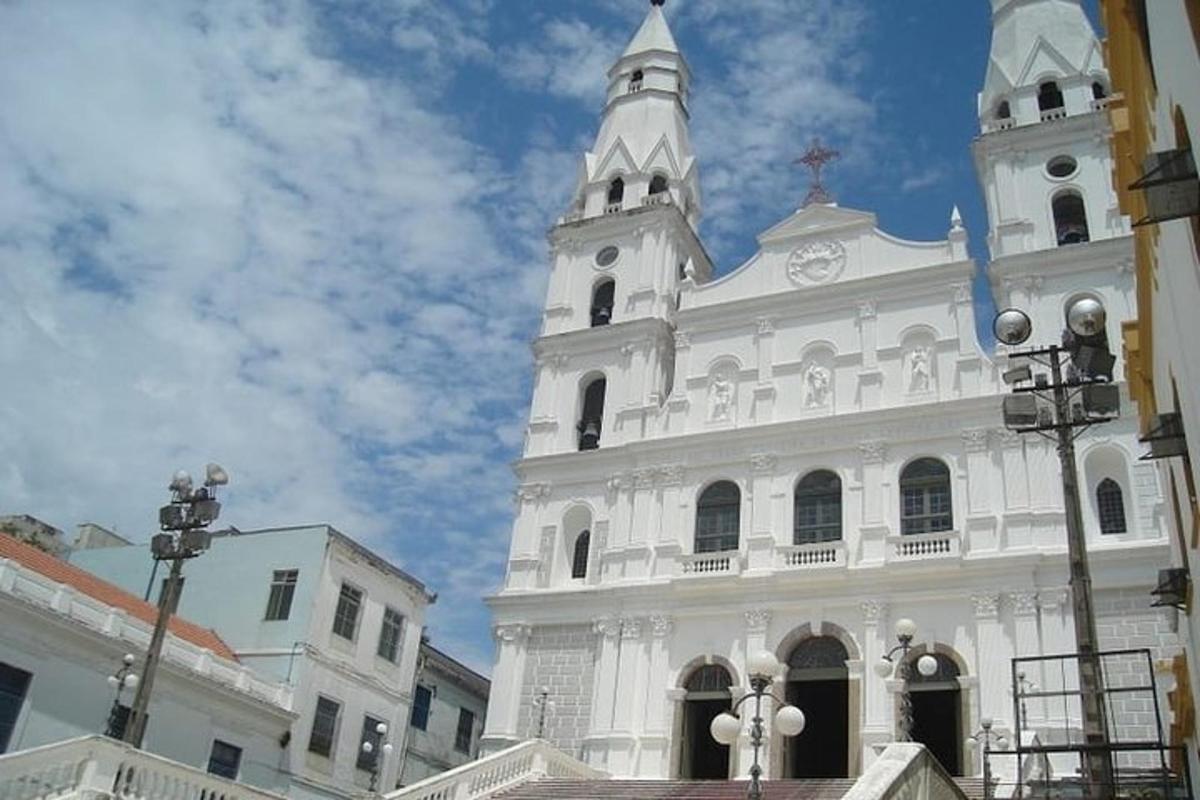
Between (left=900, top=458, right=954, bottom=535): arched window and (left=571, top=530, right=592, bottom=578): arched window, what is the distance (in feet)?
28.4

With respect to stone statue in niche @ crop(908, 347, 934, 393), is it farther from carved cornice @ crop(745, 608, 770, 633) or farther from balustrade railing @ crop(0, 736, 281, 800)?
balustrade railing @ crop(0, 736, 281, 800)

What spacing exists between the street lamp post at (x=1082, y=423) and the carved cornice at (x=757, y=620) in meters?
13.7

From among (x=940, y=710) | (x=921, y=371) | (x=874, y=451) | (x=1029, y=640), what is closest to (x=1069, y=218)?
(x=921, y=371)

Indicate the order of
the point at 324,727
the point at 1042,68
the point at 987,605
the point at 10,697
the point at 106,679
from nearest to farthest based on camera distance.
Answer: the point at 10,697 < the point at 987,605 < the point at 106,679 < the point at 324,727 < the point at 1042,68

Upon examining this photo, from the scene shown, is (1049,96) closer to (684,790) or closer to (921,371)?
(921,371)

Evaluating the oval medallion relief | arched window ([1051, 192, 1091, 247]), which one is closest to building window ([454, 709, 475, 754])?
the oval medallion relief

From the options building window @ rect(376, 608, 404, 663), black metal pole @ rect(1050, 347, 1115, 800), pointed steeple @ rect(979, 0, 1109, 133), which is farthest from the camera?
building window @ rect(376, 608, 404, 663)

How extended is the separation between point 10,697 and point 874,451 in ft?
66.3

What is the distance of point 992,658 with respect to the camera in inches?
950

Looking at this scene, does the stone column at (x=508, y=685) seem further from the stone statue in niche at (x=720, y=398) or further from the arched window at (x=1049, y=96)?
the arched window at (x=1049, y=96)

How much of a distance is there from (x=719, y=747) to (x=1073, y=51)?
21.9 meters

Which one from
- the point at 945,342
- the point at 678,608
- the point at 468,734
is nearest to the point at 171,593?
the point at 678,608

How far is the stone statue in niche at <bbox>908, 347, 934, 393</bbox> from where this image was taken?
28047 millimetres

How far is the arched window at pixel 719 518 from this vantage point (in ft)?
94.1
